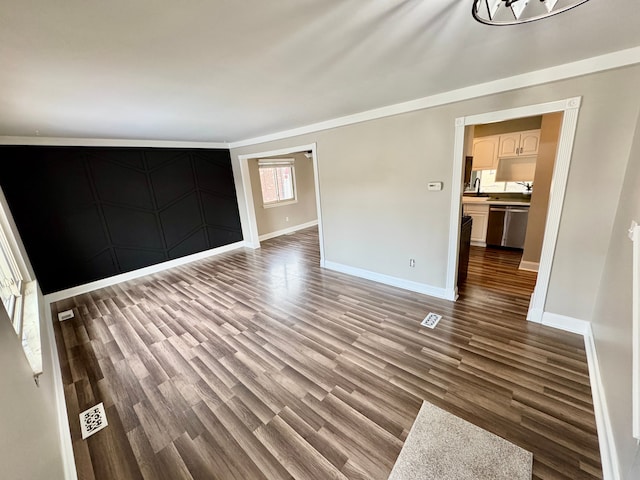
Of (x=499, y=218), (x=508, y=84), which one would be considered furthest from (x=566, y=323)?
(x=499, y=218)

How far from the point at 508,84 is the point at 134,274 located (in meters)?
6.06

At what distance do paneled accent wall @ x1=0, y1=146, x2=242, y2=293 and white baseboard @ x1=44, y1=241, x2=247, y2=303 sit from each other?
8cm

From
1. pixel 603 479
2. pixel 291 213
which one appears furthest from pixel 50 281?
pixel 603 479

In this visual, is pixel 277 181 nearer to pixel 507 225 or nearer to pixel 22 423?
pixel 507 225

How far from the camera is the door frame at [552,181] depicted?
2.13m

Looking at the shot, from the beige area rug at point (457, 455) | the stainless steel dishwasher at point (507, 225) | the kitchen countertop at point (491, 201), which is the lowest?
the beige area rug at point (457, 455)

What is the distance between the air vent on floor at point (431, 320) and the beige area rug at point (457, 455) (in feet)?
3.52

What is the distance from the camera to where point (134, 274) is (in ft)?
15.2

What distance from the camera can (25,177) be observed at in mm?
3512

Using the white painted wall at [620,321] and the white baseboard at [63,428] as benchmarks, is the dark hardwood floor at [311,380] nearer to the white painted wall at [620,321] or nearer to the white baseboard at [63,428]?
the white baseboard at [63,428]

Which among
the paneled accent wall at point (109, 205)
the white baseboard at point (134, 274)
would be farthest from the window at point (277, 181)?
the white baseboard at point (134, 274)

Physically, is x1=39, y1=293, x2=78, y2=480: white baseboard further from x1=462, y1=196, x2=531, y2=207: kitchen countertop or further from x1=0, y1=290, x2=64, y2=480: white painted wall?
x1=462, y1=196, x2=531, y2=207: kitchen countertop

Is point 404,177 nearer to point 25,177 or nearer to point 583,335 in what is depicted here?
point 583,335

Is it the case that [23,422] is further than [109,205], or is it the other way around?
[109,205]
